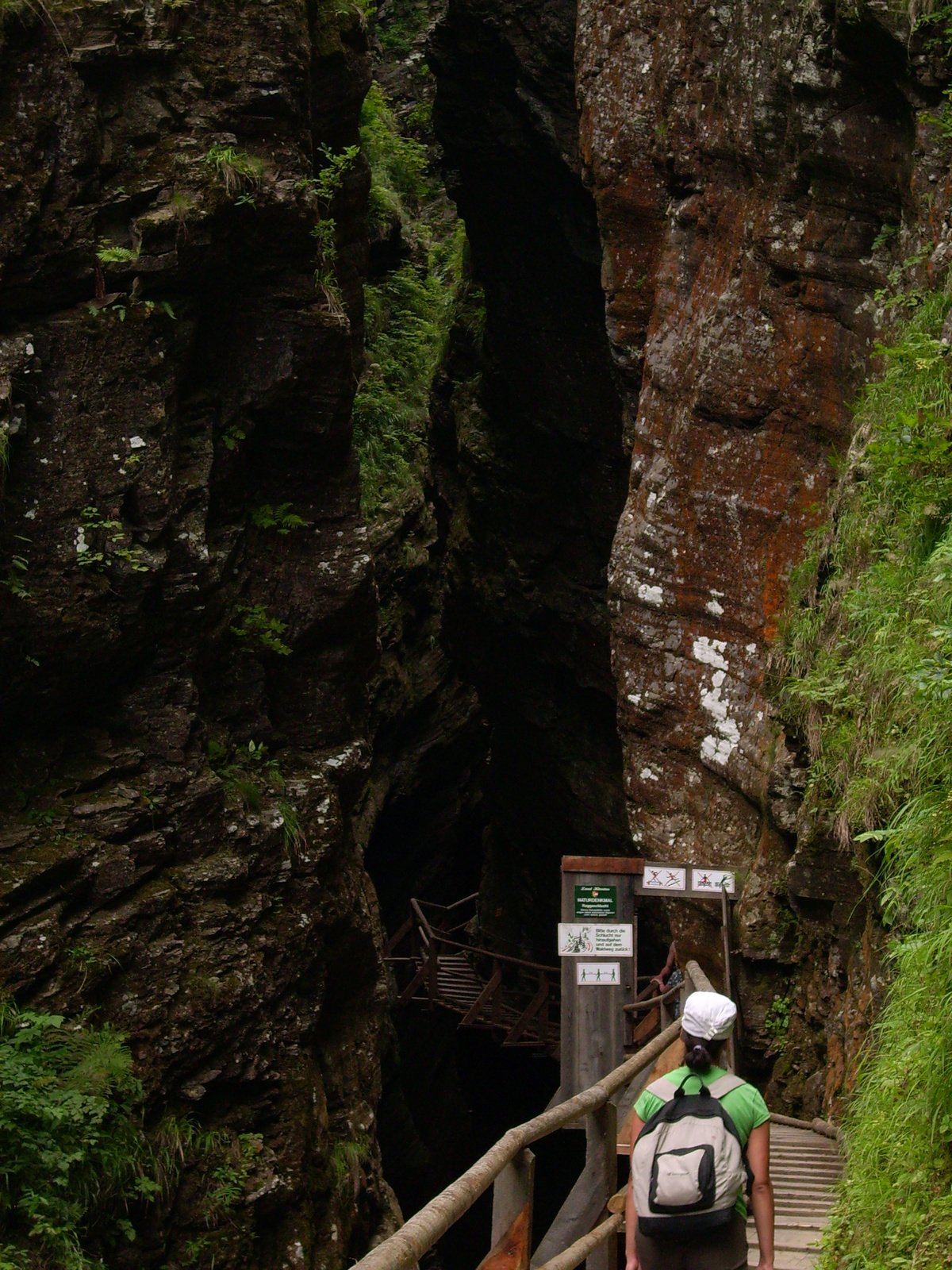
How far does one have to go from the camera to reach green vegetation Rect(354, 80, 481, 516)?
19594 millimetres

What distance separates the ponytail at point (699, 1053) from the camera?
3.12 meters

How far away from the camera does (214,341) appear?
9.88m

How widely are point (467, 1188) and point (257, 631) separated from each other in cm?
746

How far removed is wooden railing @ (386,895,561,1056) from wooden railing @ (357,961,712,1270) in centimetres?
1088

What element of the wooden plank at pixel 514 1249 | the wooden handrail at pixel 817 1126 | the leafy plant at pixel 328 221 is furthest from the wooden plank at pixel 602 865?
the leafy plant at pixel 328 221

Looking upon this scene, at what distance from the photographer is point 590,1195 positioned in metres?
4.25

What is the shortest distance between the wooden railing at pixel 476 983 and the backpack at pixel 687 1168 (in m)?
12.3

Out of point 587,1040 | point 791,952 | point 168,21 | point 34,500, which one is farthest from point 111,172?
point 791,952

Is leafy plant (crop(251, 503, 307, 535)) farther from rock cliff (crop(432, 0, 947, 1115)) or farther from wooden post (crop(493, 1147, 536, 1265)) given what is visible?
wooden post (crop(493, 1147, 536, 1265))

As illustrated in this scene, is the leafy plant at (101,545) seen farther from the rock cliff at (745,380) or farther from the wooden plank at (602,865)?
the rock cliff at (745,380)

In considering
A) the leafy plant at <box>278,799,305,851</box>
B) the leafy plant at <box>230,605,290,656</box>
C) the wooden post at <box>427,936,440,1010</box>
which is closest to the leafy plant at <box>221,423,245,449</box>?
the leafy plant at <box>230,605,290,656</box>

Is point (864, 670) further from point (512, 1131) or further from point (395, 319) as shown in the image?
point (395, 319)

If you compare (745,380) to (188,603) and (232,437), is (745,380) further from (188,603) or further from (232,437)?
(188,603)

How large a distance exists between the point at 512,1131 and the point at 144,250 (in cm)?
744
